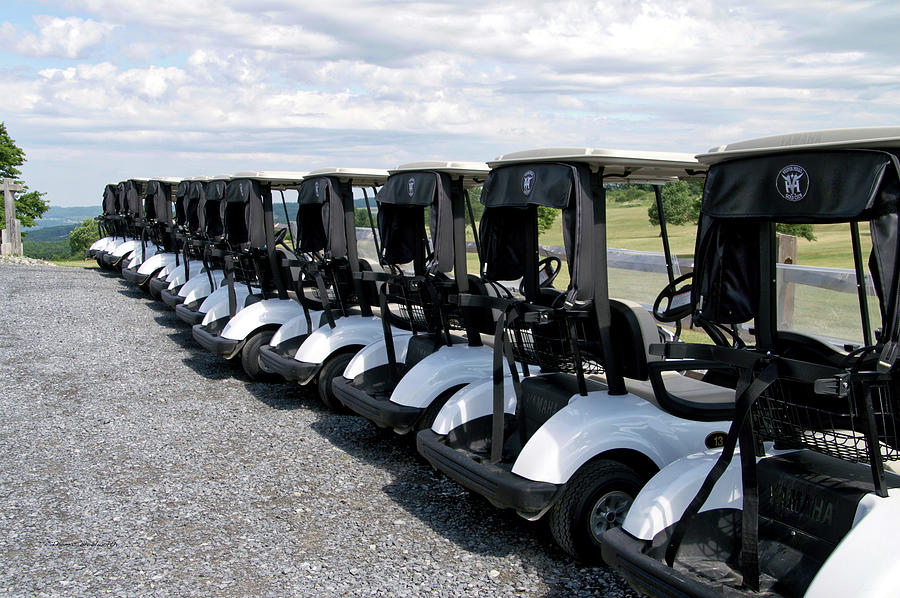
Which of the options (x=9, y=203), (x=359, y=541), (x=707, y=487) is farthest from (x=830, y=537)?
(x=9, y=203)

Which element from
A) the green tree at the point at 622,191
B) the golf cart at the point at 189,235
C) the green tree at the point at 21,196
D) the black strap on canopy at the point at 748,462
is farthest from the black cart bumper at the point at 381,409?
the green tree at the point at 21,196

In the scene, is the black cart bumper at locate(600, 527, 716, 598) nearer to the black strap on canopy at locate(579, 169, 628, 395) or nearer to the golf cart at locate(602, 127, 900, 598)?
the golf cart at locate(602, 127, 900, 598)

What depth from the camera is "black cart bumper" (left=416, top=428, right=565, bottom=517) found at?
3.72 metres

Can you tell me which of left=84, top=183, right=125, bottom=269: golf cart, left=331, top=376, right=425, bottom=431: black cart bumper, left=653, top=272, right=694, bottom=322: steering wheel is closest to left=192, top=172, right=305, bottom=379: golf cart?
left=331, top=376, right=425, bottom=431: black cart bumper

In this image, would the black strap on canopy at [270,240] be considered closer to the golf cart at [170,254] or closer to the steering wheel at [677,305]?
the golf cart at [170,254]

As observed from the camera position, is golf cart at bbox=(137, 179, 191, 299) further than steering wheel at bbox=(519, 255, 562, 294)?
Yes

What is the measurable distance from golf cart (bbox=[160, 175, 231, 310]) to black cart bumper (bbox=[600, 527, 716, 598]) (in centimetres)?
709

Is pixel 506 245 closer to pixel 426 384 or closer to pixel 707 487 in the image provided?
pixel 426 384

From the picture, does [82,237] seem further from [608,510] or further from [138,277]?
[608,510]

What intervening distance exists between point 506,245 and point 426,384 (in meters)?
1.15

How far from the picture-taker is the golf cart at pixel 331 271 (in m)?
6.93

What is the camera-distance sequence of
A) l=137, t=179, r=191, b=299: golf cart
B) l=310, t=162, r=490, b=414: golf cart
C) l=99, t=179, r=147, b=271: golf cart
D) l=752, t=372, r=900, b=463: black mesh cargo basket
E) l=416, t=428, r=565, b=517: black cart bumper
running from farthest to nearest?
l=99, t=179, r=147, b=271: golf cart, l=137, t=179, r=191, b=299: golf cart, l=310, t=162, r=490, b=414: golf cart, l=416, t=428, r=565, b=517: black cart bumper, l=752, t=372, r=900, b=463: black mesh cargo basket

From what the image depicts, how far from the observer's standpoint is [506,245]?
4684 millimetres

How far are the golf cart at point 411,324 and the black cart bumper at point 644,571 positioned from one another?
86.1 inches
